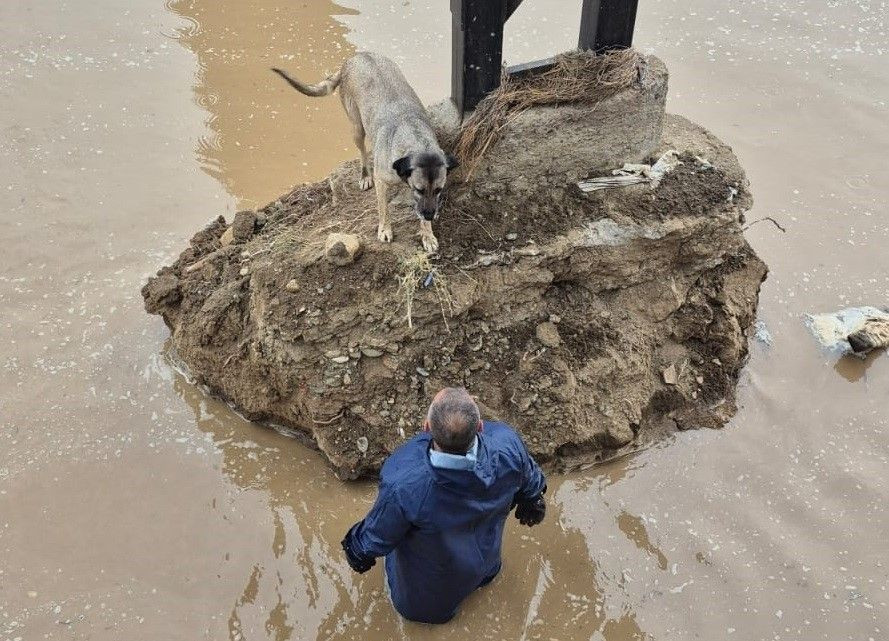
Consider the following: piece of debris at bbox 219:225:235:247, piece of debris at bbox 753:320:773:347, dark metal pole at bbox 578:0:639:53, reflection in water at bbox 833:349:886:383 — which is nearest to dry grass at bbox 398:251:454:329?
piece of debris at bbox 219:225:235:247

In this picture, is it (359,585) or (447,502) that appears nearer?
(447,502)

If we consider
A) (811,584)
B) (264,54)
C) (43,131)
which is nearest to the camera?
(811,584)

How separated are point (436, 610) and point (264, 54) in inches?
273

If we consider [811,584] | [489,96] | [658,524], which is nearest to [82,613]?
[658,524]

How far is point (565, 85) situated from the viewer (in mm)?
4586

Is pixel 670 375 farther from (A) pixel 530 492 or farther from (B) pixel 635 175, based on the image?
(A) pixel 530 492

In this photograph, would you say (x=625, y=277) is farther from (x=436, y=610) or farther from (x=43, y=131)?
(x=43, y=131)

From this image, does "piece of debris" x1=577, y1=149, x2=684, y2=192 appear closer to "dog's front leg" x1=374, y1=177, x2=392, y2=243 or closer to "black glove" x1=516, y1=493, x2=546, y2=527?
"dog's front leg" x1=374, y1=177, x2=392, y2=243

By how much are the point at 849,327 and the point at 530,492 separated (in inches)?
140

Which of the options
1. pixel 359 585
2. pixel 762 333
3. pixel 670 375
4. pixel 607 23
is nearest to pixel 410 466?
pixel 359 585

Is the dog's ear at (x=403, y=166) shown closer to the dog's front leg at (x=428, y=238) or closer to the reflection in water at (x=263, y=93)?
the dog's front leg at (x=428, y=238)

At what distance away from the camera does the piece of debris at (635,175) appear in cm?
475

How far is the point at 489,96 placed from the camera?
4402 mm

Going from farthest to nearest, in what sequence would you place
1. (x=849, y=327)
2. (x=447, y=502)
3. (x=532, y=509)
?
(x=849, y=327), (x=532, y=509), (x=447, y=502)
